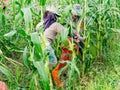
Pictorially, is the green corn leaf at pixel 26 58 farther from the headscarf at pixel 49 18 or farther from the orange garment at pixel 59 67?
the headscarf at pixel 49 18

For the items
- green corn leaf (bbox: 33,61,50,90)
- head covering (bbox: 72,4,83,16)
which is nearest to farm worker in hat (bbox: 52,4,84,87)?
head covering (bbox: 72,4,83,16)

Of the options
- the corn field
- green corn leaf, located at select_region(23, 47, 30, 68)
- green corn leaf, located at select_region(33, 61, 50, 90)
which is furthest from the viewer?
the corn field

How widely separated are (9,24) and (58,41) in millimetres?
884

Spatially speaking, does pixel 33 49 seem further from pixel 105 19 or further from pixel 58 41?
pixel 105 19

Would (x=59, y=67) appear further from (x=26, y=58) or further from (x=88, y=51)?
(x=26, y=58)

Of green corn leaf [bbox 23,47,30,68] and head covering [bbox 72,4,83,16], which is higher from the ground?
head covering [bbox 72,4,83,16]

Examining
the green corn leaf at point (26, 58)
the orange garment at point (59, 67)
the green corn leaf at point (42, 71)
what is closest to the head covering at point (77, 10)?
the orange garment at point (59, 67)

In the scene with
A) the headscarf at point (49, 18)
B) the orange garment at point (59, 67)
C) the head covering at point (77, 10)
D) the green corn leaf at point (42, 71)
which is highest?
the head covering at point (77, 10)

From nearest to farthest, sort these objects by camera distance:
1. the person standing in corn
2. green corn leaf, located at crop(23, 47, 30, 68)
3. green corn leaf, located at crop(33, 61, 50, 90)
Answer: green corn leaf, located at crop(33, 61, 50, 90) < green corn leaf, located at crop(23, 47, 30, 68) < the person standing in corn

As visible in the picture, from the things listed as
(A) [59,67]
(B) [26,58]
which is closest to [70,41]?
(A) [59,67]

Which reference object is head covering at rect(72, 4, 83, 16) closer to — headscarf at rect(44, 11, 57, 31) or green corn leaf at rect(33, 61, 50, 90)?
headscarf at rect(44, 11, 57, 31)

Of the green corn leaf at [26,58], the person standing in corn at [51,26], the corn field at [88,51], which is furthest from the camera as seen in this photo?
the person standing in corn at [51,26]

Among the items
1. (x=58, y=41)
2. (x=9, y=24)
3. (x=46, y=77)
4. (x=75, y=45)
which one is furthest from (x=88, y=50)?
(x=46, y=77)

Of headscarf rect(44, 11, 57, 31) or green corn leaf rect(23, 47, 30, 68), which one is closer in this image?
green corn leaf rect(23, 47, 30, 68)
